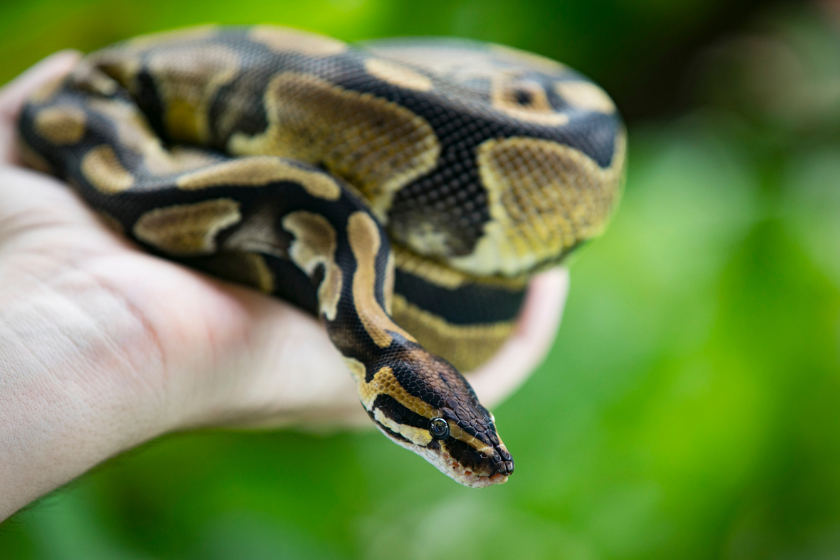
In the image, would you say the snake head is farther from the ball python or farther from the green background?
the green background

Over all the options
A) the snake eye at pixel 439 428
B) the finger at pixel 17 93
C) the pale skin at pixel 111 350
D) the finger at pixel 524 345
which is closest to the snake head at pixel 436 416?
the snake eye at pixel 439 428

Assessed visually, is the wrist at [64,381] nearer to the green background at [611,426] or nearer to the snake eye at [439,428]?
the snake eye at [439,428]

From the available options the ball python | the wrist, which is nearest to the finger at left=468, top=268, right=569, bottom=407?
the ball python

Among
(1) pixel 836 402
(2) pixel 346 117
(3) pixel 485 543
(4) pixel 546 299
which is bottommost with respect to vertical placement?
(3) pixel 485 543

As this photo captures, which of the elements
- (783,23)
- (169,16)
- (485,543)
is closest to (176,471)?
(485,543)

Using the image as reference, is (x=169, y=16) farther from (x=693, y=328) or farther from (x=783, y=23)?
(x=783, y=23)

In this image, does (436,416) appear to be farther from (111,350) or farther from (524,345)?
(524,345)
